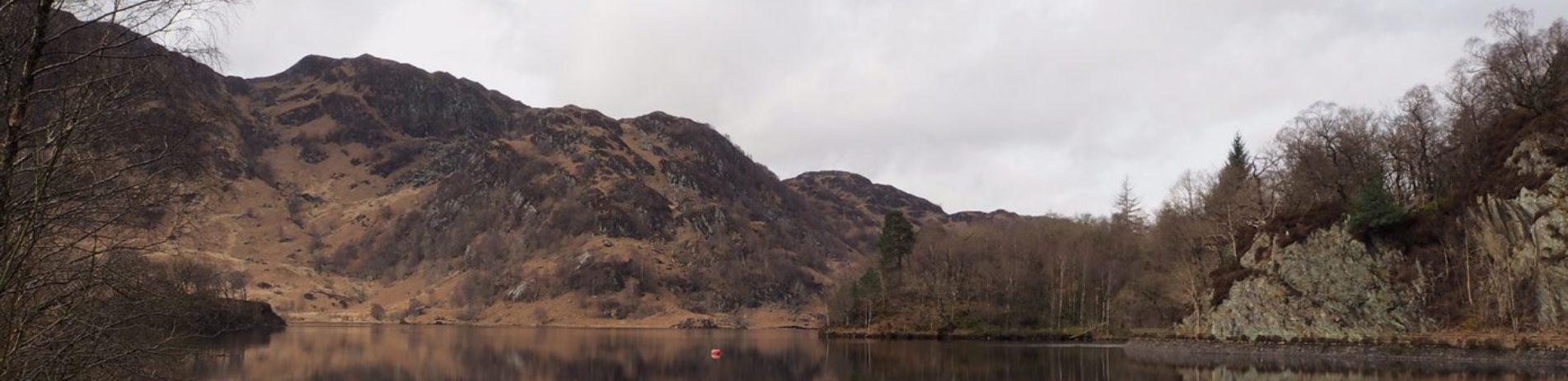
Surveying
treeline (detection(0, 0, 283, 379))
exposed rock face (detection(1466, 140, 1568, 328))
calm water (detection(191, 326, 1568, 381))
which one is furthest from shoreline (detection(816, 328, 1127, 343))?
treeline (detection(0, 0, 283, 379))

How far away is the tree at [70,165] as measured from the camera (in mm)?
9398

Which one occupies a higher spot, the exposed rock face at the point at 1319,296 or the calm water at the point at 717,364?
the exposed rock face at the point at 1319,296

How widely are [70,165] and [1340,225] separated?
7754cm

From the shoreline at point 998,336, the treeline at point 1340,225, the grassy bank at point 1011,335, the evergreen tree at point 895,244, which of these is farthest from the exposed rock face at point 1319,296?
the evergreen tree at point 895,244

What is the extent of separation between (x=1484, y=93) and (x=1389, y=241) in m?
13.9

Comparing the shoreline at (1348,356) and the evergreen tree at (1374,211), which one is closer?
the shoreline at (1348,356)

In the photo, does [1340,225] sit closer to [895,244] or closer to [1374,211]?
[1374,211]

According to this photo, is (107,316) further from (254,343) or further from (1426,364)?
(254,343)

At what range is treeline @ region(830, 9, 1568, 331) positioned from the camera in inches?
2212

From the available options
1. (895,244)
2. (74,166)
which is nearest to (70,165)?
(74,166)

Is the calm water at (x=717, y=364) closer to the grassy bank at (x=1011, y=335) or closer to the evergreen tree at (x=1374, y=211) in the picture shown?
the grassy bank at (x=1011, y=335)

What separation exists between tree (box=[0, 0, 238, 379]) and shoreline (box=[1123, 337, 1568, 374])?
5839cm

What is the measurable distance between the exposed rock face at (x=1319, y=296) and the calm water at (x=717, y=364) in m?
10.4

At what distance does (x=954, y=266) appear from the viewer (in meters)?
115
